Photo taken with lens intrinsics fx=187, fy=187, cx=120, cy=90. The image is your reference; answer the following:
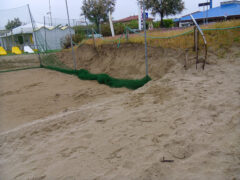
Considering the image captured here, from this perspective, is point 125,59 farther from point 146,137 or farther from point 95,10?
point 95,10

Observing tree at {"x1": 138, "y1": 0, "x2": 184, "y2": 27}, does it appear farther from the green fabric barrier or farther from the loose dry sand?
the loose dry sand

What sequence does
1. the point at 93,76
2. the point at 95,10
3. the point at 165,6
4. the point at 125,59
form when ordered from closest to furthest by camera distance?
the point at 125,59
the point at 93,76
the point at 165,6
the point at 95,10

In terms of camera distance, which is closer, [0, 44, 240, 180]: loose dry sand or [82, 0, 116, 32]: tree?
[0, 44, 240, 180]: loose dry sand

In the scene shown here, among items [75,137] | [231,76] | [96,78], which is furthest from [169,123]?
[96,78]

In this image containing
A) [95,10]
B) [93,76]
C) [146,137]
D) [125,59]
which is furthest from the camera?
[95,10]

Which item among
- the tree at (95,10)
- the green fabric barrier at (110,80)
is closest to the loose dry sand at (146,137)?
the green fabric barrier at (110,80)

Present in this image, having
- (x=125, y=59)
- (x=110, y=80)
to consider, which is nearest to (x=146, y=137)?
(x=110, y=80)

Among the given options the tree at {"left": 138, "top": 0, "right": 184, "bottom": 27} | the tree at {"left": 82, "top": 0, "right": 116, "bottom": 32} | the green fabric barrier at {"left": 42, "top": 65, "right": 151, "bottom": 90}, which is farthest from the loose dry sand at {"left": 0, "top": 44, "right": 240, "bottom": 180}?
the tree at {"left": 82, "top": 0, "right": 116, "bottom": 32}

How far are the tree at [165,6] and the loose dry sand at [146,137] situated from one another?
522 inches

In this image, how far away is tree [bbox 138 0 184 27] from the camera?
1598cm

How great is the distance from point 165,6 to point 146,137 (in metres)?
16.1

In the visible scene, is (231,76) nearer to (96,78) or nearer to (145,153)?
(145,153)

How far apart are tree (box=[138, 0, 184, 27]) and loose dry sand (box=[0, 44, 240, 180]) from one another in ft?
43.5

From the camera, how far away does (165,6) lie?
16.0 m
